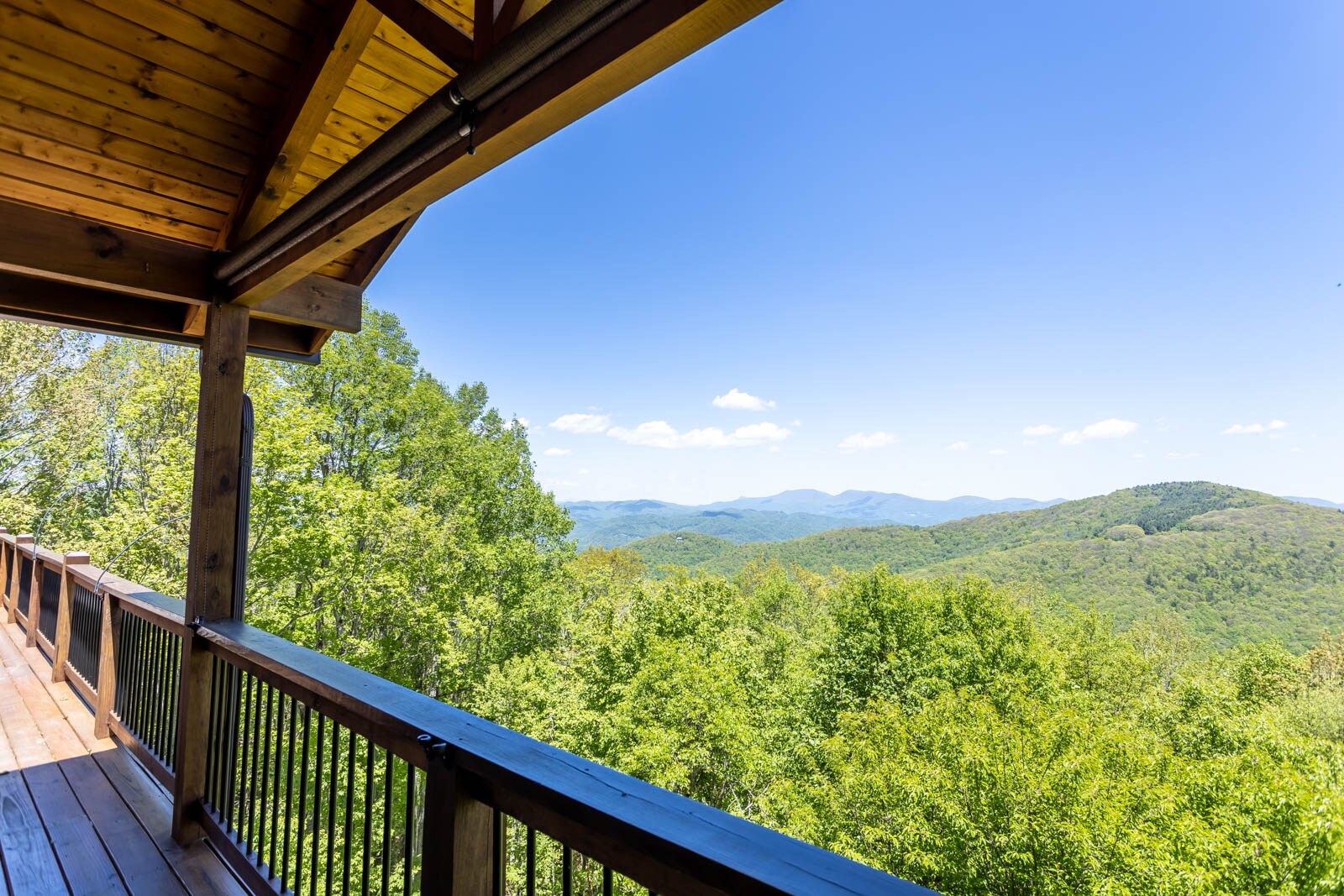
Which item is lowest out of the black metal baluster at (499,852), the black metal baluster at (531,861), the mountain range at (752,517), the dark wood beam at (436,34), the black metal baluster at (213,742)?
the mountain range at (752,517)

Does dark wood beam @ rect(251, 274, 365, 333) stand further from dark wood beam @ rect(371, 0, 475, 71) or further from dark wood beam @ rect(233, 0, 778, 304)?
dark wood beam @ rect(371, 0, 475, 71)

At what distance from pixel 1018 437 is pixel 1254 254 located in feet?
206

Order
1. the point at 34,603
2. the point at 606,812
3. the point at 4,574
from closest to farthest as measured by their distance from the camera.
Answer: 1. the point at 606,812
2. the point at 34,603
3. the point at 4,574

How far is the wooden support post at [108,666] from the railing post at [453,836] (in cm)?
320

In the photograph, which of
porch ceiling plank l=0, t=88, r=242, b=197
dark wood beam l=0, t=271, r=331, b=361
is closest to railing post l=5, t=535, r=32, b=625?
dark wood beam l=0, t=271, r=331, b=361

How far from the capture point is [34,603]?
4688 mm

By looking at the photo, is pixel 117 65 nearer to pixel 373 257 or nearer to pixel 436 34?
pixel 373 257

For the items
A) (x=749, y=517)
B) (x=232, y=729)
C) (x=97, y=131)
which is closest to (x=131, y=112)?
(x=97, y=131)

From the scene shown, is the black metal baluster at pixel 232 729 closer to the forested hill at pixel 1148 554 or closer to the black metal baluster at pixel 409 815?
the black metal baluster at pixel 409 815

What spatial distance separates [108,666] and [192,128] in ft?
9.46

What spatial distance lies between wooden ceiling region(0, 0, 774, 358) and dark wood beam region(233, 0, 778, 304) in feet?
0.04

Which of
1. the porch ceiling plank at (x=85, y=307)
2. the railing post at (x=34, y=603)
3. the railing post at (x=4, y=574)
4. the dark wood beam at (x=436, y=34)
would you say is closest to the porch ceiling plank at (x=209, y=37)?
the dark wood beam at (x=436, y=34)

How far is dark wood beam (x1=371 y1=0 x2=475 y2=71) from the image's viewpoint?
1.21 m

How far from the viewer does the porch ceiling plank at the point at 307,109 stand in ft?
5.62
